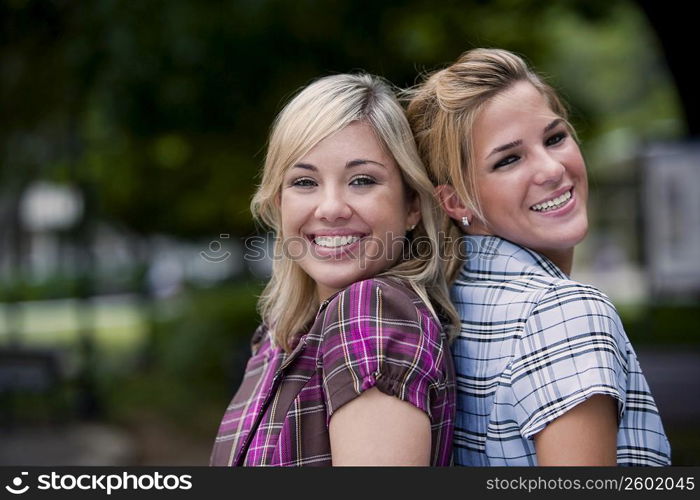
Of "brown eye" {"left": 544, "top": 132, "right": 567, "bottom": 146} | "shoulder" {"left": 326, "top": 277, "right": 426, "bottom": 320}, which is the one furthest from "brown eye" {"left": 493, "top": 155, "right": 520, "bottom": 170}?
"shoulder" {"left": 326, "top": 277, "right": 426, "bottom": 320}

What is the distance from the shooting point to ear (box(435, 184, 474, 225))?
2162 millimetres

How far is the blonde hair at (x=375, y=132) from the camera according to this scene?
204 centimetres

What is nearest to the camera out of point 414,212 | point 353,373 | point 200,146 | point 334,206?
point 353,373

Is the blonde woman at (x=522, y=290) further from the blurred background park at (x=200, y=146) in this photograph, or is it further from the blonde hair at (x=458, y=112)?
the blurred background park at (x=200, y=146)

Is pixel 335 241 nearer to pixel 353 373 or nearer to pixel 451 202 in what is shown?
pixel 451 202

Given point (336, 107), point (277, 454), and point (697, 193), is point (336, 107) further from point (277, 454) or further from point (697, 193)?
point (697, 193)

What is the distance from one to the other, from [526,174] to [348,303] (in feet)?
1.89

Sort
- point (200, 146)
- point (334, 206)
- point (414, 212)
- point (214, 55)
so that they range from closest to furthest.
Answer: point (334, 206) < point (414, 212) < point (214, 55) < point (200, 146)

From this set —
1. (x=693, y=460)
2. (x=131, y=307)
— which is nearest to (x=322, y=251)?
(x=693, y=460)

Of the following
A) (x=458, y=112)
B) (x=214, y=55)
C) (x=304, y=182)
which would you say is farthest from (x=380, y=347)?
(x=214, y=55)

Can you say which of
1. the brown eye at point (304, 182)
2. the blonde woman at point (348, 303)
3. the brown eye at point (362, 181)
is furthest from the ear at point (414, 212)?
the brown eye at point (304, 182)

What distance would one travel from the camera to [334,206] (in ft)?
6.71

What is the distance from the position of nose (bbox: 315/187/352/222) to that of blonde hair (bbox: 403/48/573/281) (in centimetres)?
28

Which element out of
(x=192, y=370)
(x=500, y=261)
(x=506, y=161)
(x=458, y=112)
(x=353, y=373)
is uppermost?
(x=192, y=370)
